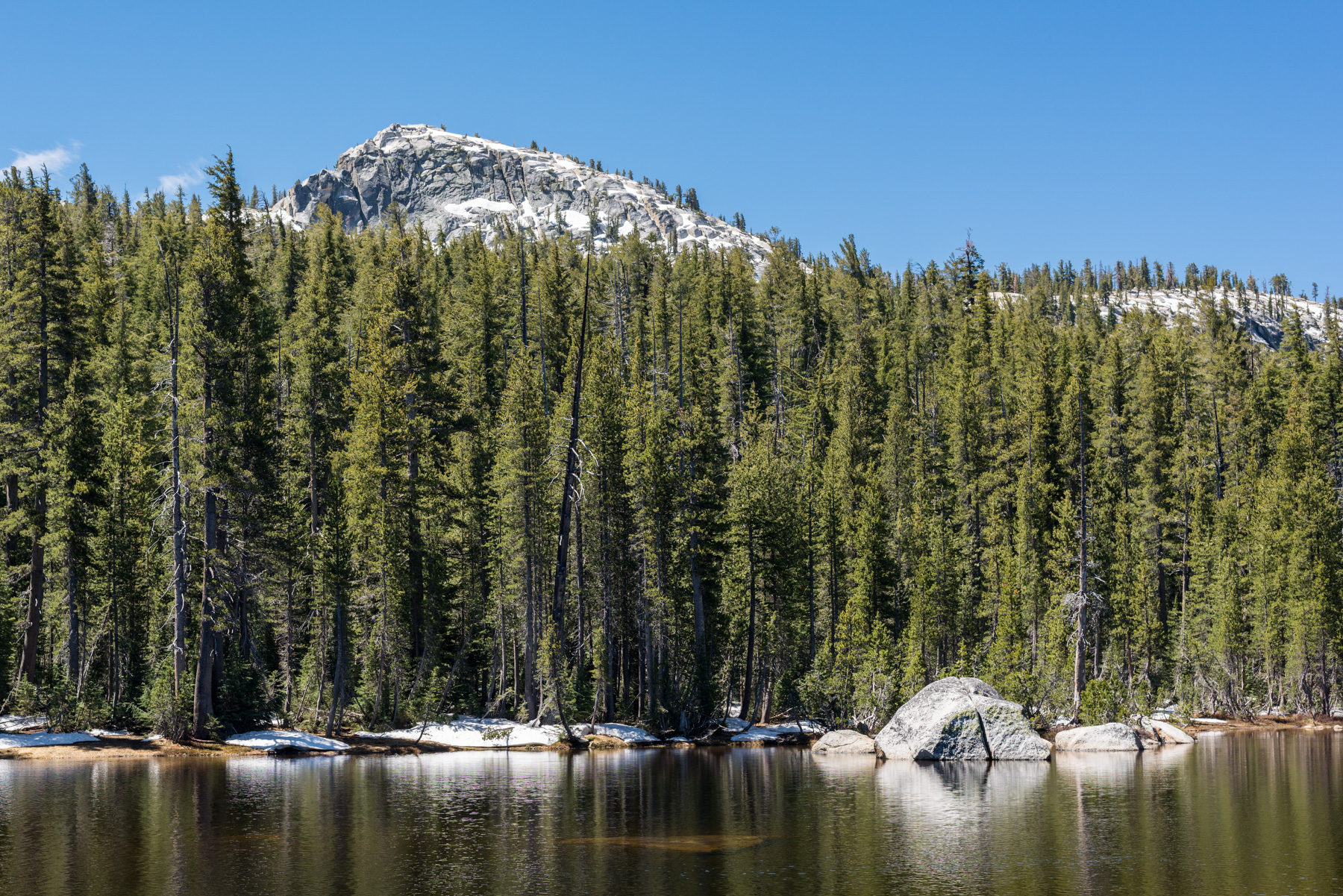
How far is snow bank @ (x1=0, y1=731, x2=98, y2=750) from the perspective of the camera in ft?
119

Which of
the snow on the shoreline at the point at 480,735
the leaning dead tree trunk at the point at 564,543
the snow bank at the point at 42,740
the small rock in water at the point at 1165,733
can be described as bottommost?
the small rock in water at the point at 1165,733

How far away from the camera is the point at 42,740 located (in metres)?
36.8

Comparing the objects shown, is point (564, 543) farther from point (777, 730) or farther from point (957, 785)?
point (957, 785)

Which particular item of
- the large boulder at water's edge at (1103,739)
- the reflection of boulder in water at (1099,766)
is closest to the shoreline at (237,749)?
the large boulder at water's edge at (1103,739)

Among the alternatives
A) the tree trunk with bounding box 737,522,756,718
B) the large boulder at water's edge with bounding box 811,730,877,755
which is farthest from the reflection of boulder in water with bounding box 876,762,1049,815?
the tree trunk with bounding box 737,522,756,718

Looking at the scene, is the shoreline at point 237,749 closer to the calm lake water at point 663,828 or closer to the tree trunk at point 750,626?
the calm lake water at point 663,828

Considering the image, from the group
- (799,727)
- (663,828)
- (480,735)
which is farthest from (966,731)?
(480,735)

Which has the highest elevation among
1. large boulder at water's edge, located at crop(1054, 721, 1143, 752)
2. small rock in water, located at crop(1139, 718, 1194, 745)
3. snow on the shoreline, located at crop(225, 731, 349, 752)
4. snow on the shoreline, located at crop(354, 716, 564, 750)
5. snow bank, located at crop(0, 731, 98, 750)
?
snow bank, located at crop(0, 731, 98, 750)

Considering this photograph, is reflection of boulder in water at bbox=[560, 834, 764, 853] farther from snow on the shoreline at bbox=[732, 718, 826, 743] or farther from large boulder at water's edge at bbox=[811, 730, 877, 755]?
snow on the shoreline at bbox=[732, 718, 826, 743]

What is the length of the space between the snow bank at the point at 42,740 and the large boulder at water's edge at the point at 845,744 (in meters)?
30.6

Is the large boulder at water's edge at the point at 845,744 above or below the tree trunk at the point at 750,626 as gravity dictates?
below

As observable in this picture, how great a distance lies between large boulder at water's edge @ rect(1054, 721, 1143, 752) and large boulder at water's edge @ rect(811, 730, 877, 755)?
8.97 m

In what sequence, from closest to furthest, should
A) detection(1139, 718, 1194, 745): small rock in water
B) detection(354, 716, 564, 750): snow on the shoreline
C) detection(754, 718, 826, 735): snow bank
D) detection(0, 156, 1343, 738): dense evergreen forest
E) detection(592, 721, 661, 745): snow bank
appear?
Answer: detection(0, 156, 1343, 738): dense evergreen forest, detection(354, 716, 564, 750): snow on the shoreline, detection(592, 721, 661, 745): snow bank, detection(1139, 718, 1194, 745): small rock in water, detection(754, 718, 826, 735): snow bank

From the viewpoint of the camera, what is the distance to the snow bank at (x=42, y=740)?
36.4 metres
